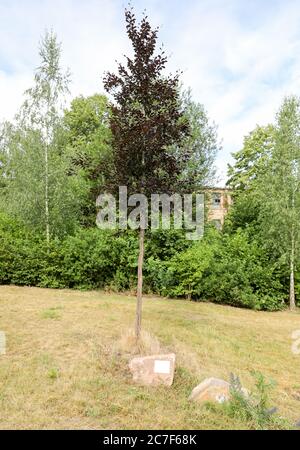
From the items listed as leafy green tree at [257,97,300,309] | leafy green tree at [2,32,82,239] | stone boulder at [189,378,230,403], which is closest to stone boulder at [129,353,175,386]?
stone boulder at [189,378,230,403]

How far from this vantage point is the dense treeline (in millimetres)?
11344

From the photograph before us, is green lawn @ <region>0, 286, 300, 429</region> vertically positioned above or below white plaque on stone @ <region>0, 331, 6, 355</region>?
below

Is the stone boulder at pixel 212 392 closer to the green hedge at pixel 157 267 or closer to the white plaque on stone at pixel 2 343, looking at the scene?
the white plaque on stone at pixel 2 343

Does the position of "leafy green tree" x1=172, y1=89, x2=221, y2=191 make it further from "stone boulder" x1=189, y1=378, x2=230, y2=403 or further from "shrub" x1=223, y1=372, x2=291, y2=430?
"shrub" x1=223, y1=372, x2=291, y2=430

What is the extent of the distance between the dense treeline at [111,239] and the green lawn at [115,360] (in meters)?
1.48

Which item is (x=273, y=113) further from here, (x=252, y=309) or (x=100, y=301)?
(x=100, y=301)

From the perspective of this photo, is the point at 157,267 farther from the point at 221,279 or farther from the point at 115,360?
the point at 115,360

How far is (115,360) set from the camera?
17.5 feet

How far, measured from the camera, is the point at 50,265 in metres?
11.9

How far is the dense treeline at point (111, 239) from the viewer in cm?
1134

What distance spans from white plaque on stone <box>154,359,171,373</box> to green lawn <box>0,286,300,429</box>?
0.87ft

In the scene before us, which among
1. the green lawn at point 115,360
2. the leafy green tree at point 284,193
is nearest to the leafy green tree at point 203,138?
the leafy green tree at point 284,193

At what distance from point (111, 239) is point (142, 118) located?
6298 mm
